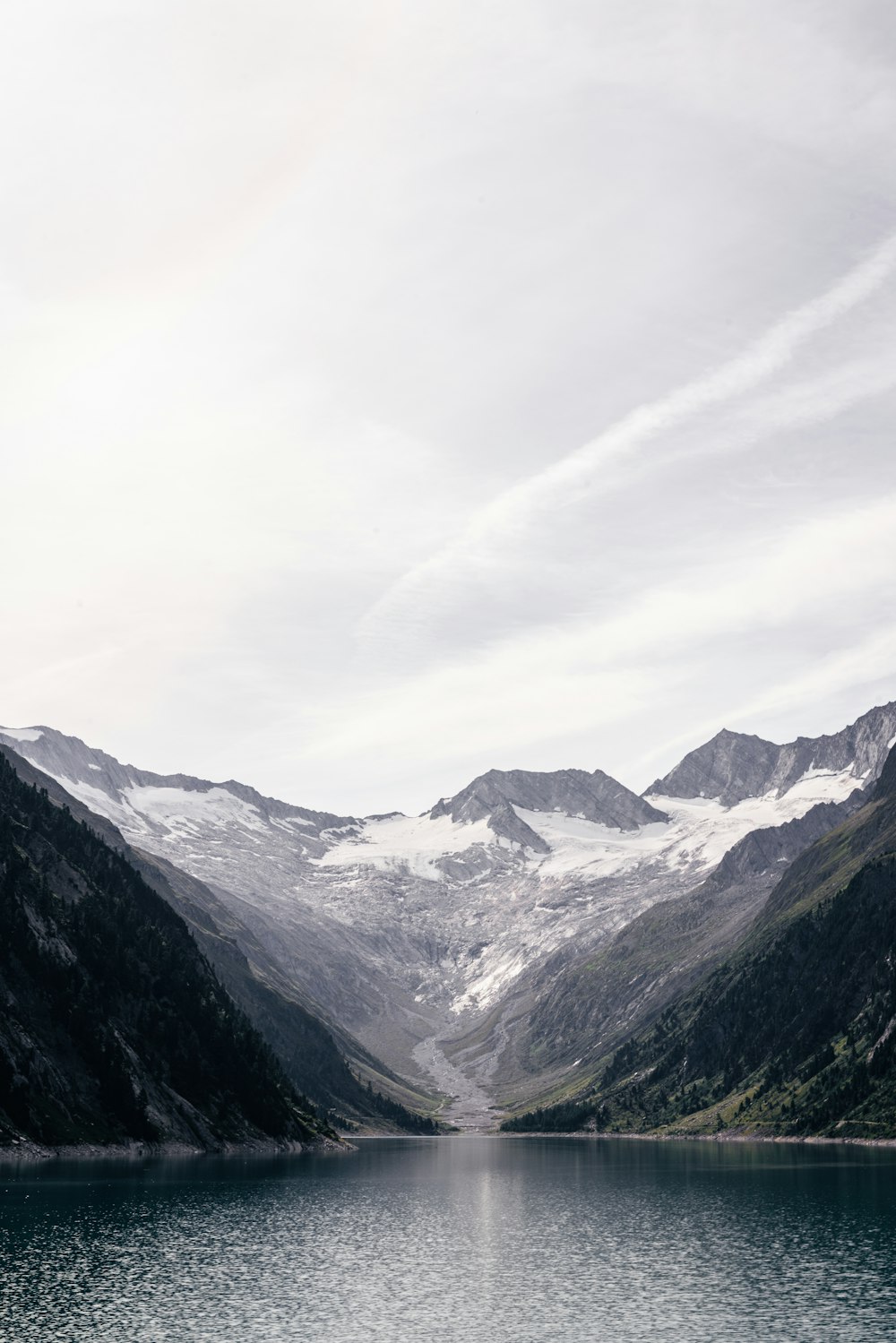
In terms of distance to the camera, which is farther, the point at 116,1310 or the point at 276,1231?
the point at 276,1231

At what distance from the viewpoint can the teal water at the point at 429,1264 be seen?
83.6 m

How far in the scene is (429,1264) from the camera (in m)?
112

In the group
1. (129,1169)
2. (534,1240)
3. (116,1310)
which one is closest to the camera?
(116,1310)

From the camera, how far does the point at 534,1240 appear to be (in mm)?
127688

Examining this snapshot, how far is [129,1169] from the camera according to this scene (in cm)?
18000

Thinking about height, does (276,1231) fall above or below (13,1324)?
below

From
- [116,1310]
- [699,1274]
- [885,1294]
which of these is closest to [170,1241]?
[116,1310]

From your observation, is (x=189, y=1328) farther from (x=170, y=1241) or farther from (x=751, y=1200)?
(x=751, y=1200)

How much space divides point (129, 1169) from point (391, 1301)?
329 feet

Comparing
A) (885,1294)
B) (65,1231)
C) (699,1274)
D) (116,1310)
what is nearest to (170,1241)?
(65,1231)

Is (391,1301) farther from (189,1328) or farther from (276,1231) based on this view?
(276,1231)

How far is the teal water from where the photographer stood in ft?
274

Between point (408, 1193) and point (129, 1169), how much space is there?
143 ft

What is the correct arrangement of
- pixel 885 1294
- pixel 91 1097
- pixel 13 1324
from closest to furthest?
pixel 13 1324
pixel 885 1294
pixel 91 1097
